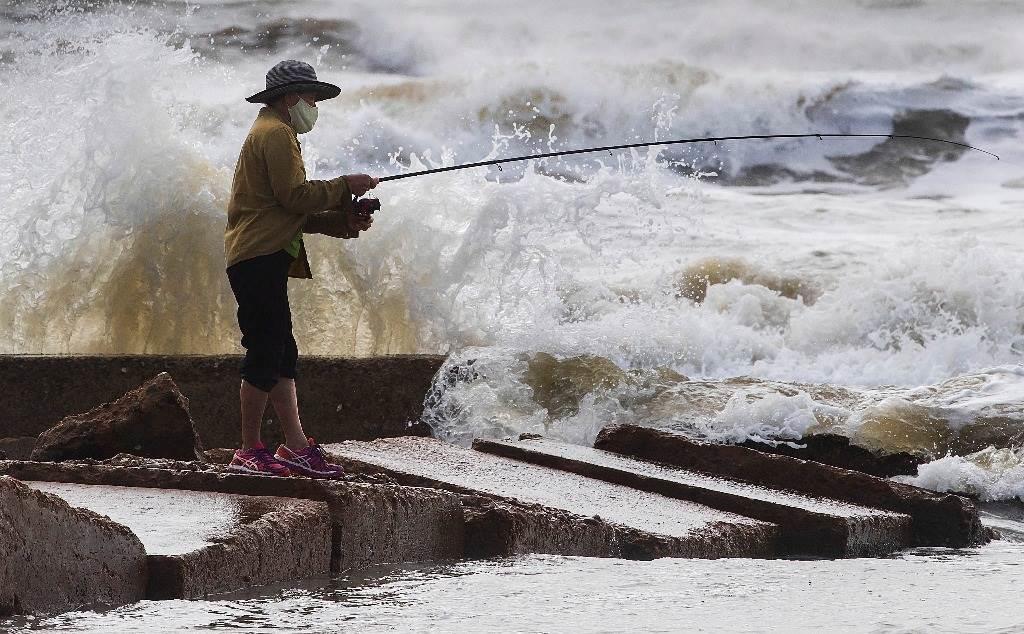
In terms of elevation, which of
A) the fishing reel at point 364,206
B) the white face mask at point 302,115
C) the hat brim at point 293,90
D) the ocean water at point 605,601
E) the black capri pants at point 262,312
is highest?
the hat brim at point 293,90

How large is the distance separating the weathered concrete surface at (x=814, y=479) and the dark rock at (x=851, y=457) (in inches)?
39.8

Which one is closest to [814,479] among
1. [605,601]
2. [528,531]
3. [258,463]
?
[528,531]

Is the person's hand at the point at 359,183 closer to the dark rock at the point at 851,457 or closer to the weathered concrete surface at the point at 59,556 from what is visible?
the weathered concrete surface at the point at 59,556

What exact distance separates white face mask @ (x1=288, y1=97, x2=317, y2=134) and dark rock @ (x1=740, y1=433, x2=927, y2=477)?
301 cm

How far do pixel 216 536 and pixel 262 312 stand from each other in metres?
1.41

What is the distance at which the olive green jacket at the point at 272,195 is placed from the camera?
428 centimetres

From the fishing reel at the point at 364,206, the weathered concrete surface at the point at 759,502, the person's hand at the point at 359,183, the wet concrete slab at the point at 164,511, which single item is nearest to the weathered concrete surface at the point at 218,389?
the weathered concrete surface at the point at 759,502

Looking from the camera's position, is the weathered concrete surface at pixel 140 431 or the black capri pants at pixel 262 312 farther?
the weathered concrete surface at pixel 140 431

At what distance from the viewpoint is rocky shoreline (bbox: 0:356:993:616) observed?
2797mm

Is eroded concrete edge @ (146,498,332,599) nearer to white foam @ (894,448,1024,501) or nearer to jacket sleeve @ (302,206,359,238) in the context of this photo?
jacket sleeve @ (302,206,359,238)

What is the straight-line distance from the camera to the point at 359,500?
3.52 meters

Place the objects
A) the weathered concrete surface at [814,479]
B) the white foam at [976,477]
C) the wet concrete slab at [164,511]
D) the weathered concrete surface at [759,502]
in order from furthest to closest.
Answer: the white foam at [976,477]
the weathered concrete surface at [814,479]
the weathered concrete surface at [759,502]
the wet concrete slab at [164,511]

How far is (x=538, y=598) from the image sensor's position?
309 centimetres

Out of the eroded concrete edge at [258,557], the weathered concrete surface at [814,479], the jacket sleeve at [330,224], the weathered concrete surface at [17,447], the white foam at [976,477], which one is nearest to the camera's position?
the eroded concrete edge at [258,557]
